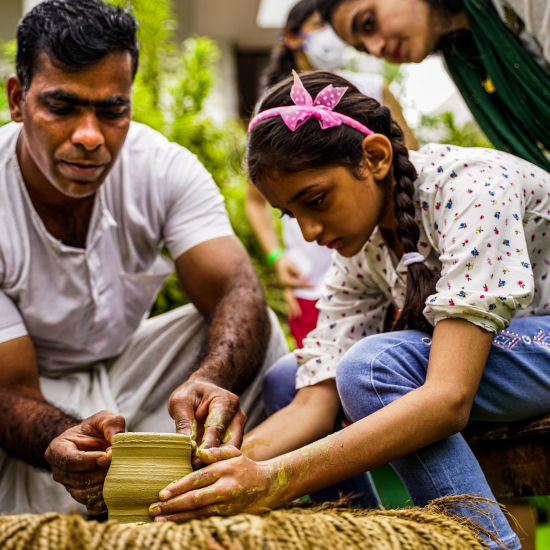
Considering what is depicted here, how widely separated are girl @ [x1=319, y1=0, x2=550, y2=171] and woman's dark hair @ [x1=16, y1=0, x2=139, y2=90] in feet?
3.73

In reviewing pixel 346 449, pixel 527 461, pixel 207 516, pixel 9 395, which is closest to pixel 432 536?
pixel 346 449

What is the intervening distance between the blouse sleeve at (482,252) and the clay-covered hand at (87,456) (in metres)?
1.02

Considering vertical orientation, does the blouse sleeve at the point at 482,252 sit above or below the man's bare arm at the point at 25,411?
above

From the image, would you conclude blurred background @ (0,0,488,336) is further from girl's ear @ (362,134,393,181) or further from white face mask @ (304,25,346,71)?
girl's ear @ (362,134,393,181)

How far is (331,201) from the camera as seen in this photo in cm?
245

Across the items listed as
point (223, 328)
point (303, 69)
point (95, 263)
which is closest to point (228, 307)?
point (223, 328)

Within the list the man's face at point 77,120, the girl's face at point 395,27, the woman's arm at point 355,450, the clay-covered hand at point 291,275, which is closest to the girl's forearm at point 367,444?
the woman's arm at point 355,450

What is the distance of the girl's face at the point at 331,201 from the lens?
7.99ft

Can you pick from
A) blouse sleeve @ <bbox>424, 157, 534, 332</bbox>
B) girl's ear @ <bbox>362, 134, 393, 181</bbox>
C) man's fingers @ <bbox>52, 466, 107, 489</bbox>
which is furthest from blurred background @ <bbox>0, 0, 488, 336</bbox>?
man's fingers @ <bbox>52, 466, 107, 489</bbox>

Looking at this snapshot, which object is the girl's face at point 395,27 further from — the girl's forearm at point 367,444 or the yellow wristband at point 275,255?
the girl's forearm at point 367,444

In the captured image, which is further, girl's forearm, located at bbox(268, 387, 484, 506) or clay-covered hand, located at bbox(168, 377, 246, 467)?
clay-covered hand, located at bbox(168, 377, 246, 467)

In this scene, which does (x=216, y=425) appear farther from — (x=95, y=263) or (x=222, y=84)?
(x=222, y=84)

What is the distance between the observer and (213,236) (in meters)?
3.29

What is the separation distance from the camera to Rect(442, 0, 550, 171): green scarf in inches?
122
